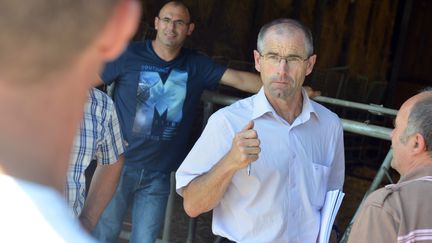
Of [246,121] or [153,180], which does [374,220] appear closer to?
[246,121]

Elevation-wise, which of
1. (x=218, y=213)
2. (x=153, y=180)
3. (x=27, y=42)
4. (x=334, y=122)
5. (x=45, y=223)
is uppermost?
(x=27, y=42)

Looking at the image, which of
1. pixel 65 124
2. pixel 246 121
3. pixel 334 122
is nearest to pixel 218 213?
pixel 246 121

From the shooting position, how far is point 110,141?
2.59m

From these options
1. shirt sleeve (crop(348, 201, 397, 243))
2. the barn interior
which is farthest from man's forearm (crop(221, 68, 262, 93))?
shirt sleeve (crop(348, 201, 397, 243))

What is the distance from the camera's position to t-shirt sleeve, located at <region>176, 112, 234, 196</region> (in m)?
2.46

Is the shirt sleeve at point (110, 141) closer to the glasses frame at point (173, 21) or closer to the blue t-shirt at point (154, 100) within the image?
the blue t-shirt at point (154, 100)

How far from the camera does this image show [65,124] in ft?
2.73

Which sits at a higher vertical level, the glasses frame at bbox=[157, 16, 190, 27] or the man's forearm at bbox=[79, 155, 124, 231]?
the glasses frame at bbox=[157, 16, 190, 27]

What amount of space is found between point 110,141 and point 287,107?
0.71 metres

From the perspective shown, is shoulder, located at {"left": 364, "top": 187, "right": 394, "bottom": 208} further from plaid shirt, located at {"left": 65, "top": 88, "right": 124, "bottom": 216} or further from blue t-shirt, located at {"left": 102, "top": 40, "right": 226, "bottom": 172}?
blue t-shirt, located at {"left": 102, "top": 40, "right": 226, "bottom": 172}

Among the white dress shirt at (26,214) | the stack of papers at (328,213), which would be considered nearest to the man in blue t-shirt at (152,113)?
the stack of papers at (328,213)

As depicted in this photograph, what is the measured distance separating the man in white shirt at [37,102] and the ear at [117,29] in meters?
0.02

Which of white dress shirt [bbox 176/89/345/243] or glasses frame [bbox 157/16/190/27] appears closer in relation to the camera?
white dress shirt [bbox 176/89/345/243]

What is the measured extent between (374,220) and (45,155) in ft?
4.55
